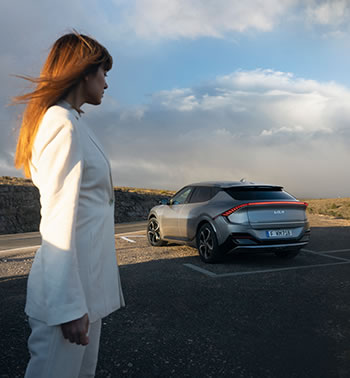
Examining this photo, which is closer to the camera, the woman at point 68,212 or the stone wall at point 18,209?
the woman at point 68,212

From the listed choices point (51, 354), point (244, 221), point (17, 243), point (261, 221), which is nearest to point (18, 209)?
point (17, 243)

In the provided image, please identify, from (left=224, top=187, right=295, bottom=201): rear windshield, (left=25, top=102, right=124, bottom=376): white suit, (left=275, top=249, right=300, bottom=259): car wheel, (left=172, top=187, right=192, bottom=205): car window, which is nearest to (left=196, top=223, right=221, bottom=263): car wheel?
(left=224, top=187, right=295, bottom=201): rear windshield

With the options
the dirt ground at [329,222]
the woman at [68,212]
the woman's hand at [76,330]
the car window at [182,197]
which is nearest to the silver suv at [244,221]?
the car window at [182,197]

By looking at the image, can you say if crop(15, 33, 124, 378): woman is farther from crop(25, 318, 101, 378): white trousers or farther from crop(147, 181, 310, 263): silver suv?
crop(147, 181, 310, 263): silver suv

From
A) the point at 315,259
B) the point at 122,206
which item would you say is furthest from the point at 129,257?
the point at 122,206

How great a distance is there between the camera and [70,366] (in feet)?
5.28

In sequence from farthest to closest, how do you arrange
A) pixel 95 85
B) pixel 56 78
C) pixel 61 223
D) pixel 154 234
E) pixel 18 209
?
pixel 18 209, pixel 154 234, pixel 95 85, pixel 56 78, pixel 61 223

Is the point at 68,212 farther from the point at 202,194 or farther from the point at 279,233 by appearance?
the point at 202,194

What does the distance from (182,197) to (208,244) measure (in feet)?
6.55

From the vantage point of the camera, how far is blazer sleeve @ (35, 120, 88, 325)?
4.90 feet

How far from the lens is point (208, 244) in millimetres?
8016

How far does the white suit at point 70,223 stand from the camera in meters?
1.50

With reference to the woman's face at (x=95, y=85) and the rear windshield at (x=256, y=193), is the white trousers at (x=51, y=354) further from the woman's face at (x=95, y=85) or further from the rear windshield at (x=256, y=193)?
the rear windshield at (x=256, y=193)

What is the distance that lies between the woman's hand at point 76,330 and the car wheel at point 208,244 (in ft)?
20.6
